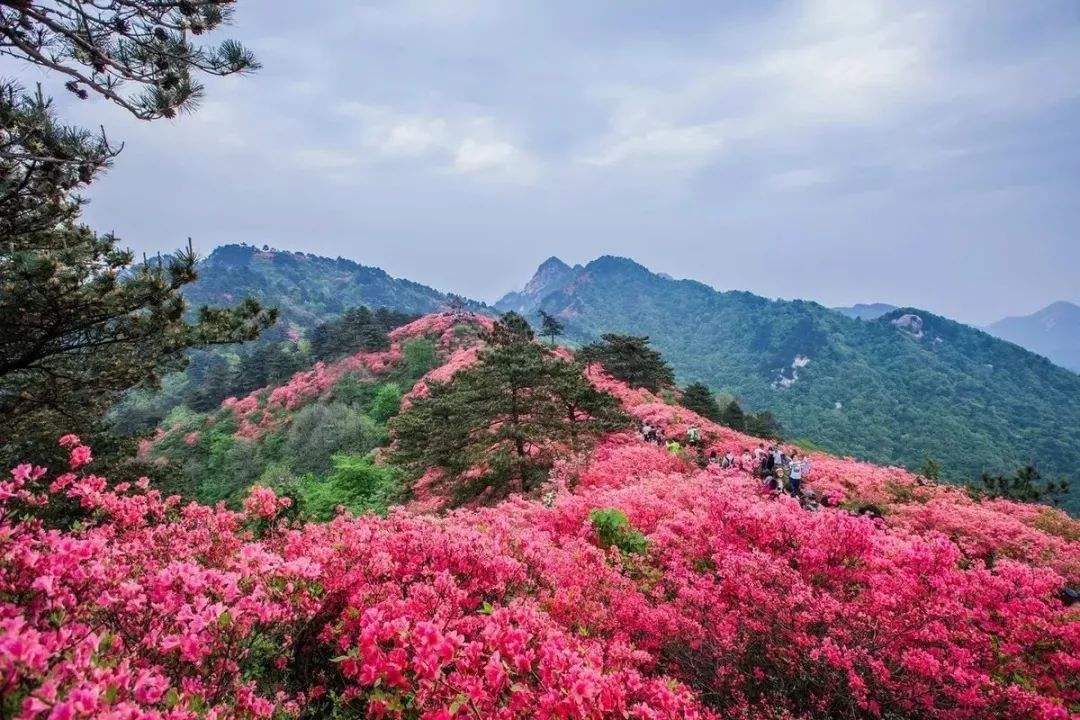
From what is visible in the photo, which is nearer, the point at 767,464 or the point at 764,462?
the point at 767,464

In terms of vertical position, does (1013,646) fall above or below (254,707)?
below

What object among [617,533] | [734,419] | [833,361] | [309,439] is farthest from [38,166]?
[833,361]

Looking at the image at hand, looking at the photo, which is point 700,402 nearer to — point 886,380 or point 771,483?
point 771,483

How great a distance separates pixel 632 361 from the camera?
3109 cm

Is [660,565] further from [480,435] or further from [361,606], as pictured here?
[480,435]

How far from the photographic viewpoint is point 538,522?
9250 millimetres

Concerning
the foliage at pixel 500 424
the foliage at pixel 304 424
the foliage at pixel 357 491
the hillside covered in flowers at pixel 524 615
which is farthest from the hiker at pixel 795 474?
the foliage at pixel 304 424

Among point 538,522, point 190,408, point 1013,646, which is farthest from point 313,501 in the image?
point 190,408

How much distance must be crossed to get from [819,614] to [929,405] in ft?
357

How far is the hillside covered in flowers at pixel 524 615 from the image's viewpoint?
297 cm

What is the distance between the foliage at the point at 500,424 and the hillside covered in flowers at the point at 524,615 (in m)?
5.16

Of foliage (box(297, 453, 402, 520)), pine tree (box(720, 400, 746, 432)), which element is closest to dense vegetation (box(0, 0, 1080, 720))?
foliage (box(297, 453, 402, 520))

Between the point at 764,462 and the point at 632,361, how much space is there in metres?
16.3

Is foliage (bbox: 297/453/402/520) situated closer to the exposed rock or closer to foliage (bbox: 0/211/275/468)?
foliage (bbox: 0/211/275/468)
